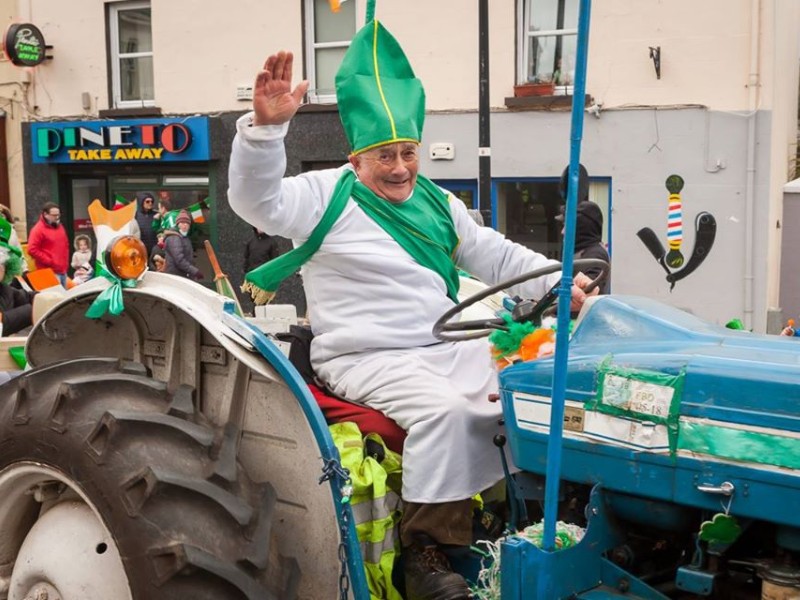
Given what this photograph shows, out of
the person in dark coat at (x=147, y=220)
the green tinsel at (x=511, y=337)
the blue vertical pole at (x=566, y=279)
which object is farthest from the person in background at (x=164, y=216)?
the blue vertical pole at (x=566, y=279)

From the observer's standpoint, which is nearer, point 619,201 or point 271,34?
point 619,201

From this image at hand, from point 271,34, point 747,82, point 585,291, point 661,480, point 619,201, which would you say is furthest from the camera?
point 271,34

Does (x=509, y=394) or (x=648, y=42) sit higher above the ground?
Answer: (x=648, y=42)

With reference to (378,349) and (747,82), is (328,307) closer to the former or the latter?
(378,349)

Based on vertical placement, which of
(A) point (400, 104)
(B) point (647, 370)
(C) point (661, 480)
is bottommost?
(C) point (661, 480)

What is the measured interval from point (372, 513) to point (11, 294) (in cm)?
501

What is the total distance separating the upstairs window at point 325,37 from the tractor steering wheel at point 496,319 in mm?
11778

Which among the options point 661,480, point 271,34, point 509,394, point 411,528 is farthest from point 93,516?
point 271,34

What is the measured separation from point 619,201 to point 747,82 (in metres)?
2.03

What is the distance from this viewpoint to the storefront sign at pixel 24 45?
15.9 meters

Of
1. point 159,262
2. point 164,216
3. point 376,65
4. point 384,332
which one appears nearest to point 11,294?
point 376,65

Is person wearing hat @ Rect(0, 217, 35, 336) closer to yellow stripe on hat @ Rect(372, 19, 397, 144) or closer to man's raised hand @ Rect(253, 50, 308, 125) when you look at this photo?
yellow stripe on hat @ Rect(372, 19, 397, 144)

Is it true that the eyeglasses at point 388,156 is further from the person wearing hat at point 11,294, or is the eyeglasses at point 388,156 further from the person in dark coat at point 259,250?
the person in dark coat at point 259,250

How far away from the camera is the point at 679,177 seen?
12406 mm
